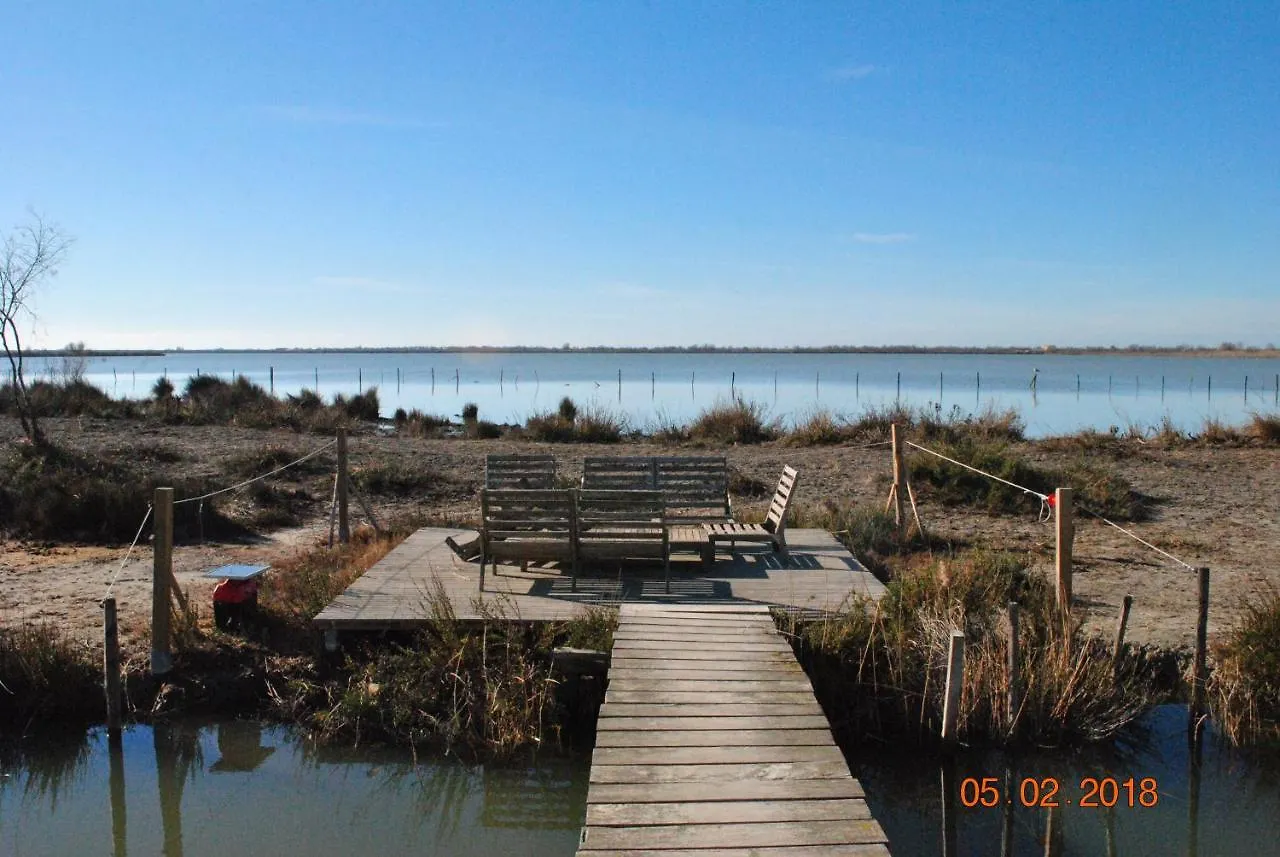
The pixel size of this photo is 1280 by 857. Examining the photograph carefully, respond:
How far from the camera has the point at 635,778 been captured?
17.0ft

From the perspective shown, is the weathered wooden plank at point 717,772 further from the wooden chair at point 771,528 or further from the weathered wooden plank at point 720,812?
the wooden chair at point 771,528

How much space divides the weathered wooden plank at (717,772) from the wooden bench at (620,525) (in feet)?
10.7

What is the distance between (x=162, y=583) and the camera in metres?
7.69

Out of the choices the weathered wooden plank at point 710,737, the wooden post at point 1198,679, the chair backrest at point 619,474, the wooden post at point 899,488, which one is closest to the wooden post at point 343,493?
the chair backrest at point 619,474

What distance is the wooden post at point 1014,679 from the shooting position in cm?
673

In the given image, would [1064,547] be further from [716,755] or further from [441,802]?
[441,802]

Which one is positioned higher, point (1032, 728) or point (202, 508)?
point (202, 508)

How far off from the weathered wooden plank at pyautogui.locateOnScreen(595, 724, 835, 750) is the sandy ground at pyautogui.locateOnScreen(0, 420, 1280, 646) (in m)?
3.96

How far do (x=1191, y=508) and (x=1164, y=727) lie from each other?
25.9ft

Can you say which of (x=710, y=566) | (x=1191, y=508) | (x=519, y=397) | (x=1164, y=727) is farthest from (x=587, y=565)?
(x=519, y=397)

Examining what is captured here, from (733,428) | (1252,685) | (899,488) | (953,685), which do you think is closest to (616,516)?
(953,685)

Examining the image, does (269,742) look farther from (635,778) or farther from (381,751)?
(635,778)

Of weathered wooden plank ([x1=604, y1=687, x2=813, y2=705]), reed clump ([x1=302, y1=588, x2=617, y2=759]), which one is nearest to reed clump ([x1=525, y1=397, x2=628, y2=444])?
reed clump ([x1=302, y1=588, x2=617, y2=759])

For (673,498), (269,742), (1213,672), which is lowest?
(269,742)
